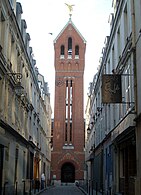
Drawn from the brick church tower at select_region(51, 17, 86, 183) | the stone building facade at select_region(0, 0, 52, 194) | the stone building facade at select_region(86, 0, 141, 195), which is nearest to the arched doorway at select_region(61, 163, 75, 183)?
the brick church tower at select_region(51, 17, 86, 183)

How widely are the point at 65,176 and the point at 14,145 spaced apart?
1780 inches

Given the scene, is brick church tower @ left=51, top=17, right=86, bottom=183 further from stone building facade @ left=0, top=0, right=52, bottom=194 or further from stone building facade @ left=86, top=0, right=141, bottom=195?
stone building facade @ left=86, top=0, right=141, bottom=195

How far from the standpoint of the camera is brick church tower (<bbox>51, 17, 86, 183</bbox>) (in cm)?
6681

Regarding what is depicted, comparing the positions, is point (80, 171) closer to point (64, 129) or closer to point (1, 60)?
point (64, 129)

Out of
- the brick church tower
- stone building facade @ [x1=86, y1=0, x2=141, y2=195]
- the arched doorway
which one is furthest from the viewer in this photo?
the arched doorway

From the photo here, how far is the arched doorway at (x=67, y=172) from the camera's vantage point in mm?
67562

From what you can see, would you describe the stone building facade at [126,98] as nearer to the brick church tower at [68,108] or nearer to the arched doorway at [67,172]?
the brick church tower at [68,108]

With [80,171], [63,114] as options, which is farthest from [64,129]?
[80,171]

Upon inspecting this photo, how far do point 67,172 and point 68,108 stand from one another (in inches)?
468

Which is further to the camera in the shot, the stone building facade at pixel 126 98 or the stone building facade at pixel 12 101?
the stone building facade at pixel 12 101

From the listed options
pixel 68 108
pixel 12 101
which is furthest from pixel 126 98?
pixel 68 108

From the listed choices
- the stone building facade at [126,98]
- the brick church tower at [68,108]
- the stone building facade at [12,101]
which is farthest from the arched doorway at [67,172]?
the stone building facade at [126,98]

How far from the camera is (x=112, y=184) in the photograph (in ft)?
79.2

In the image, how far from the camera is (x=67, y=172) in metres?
67.6
